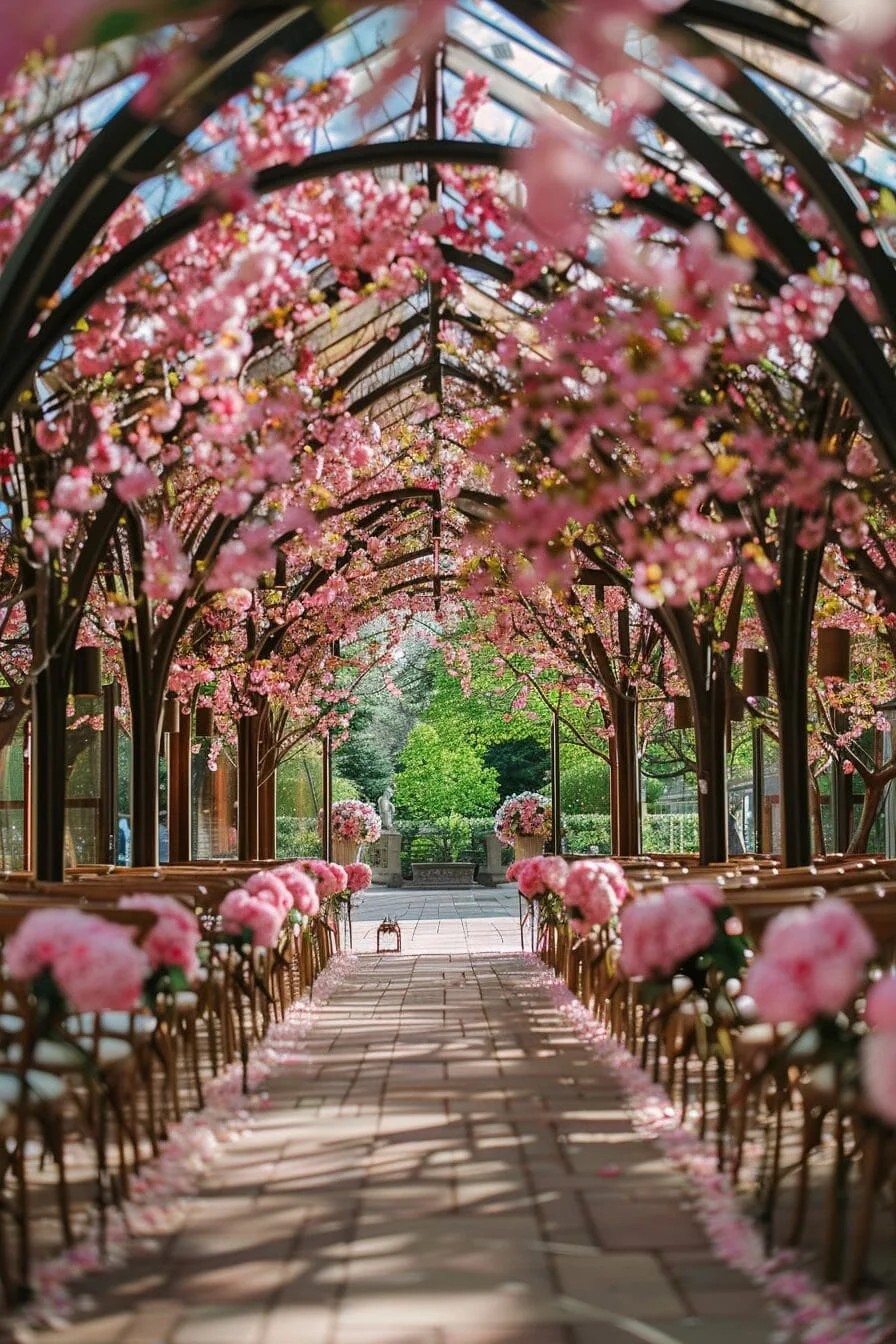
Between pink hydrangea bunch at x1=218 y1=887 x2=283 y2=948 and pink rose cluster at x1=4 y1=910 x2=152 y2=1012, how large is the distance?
7.55ft

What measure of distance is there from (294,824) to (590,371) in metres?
12.2

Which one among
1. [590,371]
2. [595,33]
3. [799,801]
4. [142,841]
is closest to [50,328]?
[590,371]

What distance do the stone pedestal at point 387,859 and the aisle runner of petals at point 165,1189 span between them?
67.8 ft

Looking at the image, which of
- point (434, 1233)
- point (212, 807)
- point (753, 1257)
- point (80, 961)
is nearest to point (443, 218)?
point (80, 961)

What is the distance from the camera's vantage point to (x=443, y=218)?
20.6ft

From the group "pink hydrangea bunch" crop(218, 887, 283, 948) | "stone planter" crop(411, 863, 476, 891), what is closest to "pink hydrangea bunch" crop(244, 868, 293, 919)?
"pink hydrangea bunch" crop(218, 887, 283, 948)

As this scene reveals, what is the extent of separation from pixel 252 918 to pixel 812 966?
3.23 meters

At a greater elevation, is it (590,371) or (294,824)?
(590,371)

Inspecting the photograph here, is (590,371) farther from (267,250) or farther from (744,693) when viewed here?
(744,693)

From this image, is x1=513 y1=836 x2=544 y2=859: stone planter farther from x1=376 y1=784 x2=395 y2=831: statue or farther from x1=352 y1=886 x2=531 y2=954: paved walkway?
x1=376 y1=784 x2=395 y2=831: statue

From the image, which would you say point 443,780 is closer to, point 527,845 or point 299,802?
point 527,845

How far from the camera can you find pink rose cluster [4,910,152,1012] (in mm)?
3646

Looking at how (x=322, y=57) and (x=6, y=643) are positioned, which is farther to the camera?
(x=6, y=643)

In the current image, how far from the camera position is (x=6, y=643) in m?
12.0
